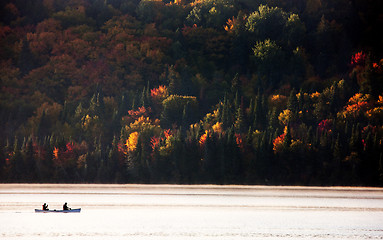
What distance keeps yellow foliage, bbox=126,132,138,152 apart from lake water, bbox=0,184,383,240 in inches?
315

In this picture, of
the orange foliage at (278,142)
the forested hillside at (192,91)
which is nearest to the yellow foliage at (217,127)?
the forested hillside at (192,91)

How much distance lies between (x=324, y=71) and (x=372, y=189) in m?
39.0

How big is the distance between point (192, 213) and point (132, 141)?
169 ft

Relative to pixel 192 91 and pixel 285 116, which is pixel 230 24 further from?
pixel 285 116

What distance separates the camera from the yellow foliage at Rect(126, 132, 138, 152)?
128 meters

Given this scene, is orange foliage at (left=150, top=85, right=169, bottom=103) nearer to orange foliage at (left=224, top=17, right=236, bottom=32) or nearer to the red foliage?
the red foliage

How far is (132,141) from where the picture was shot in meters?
131

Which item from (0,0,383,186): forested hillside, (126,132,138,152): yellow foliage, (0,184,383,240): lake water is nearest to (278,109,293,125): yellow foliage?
(0,0,383,186): forested hillside

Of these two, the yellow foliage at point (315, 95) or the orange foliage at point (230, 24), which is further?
the orange foliage at point (230, 24)

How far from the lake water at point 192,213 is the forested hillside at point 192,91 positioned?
3.96 metres

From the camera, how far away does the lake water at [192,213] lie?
63875 millimetres

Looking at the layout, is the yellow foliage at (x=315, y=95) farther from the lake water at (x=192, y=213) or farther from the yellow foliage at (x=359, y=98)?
the lake water at (x=192, y=213)

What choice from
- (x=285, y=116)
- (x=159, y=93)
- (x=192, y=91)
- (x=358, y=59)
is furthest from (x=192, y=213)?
(x=358, y=59)

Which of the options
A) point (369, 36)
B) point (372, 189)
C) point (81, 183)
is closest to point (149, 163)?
point (81, 183)
